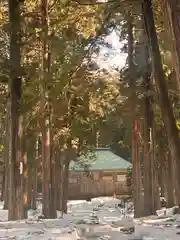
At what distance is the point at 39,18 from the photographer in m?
15.0

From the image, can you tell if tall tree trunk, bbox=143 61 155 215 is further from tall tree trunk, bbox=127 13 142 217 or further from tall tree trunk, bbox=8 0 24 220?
tall tree trunk, bbox=8 0 24 220

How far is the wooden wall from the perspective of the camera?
40094 millimetres

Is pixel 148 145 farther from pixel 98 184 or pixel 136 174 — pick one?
pixel 98 184

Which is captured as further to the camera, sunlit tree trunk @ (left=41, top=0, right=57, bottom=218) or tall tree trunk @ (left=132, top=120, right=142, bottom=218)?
tall tree trunk @ (left=132, top=120, right=142, bottom=218)

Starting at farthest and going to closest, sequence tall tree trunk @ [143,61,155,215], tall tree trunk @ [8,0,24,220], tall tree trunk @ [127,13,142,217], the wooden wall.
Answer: the wooden wall → tall tree trunk @ [127,13,142,217] → tall tree trunk @ [143,61,155,215] → tall tree trunk @ [8,0,24,220]

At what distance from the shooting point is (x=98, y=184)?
40469mm

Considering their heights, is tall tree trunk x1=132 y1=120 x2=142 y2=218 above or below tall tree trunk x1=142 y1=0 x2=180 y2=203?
below

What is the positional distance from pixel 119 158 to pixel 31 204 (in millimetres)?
15478

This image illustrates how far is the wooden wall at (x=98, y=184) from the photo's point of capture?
40094mm

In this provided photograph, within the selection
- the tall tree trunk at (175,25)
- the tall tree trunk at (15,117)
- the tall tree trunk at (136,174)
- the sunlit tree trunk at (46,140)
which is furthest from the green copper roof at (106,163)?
the tall tree trunk at (175,25)

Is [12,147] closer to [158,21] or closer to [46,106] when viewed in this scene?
[46,106]

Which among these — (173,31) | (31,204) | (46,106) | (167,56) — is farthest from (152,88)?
(31,204)

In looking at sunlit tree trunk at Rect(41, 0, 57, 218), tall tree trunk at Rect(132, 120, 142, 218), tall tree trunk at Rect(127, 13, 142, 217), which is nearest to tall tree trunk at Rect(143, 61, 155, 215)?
tall tree trunk at Rect(127, 13, 142, 217)

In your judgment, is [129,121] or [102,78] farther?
[129,121]
